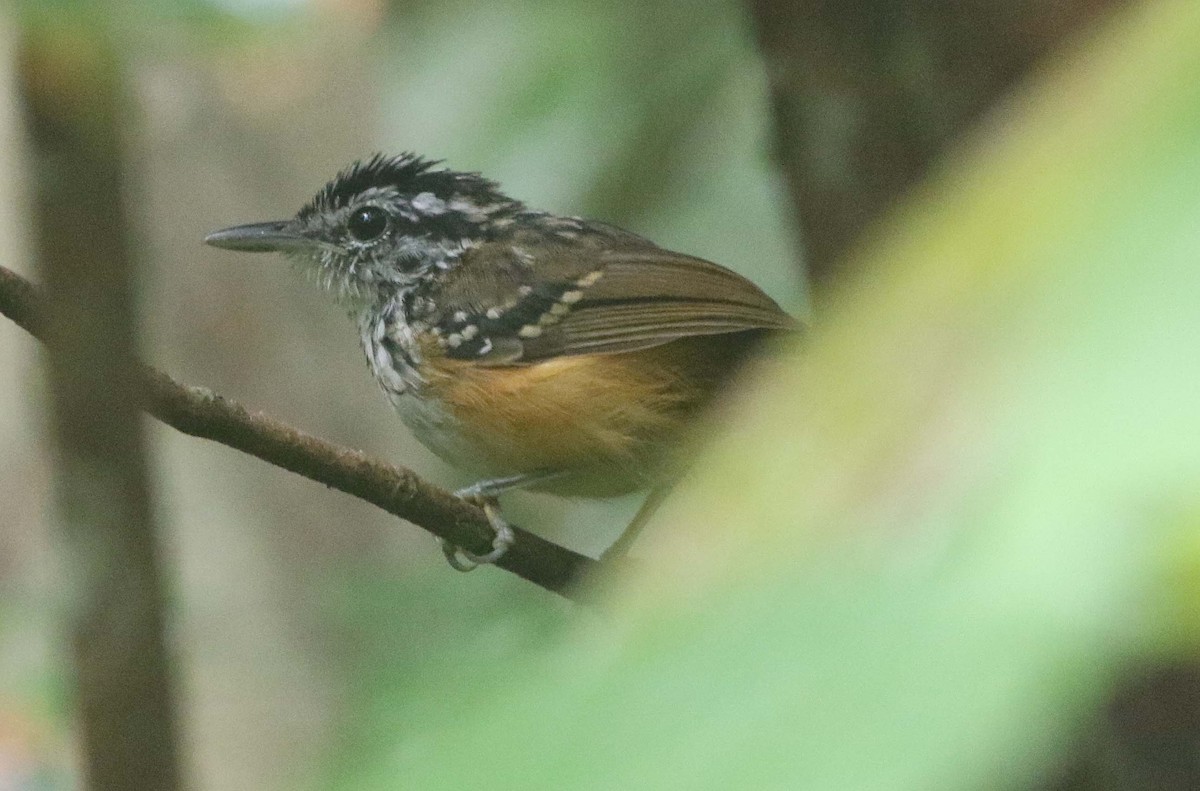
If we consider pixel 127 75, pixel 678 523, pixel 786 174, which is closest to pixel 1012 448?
pixel 678 523

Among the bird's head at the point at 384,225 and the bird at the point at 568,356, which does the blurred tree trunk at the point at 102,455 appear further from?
the bird's head at the point at 384,225

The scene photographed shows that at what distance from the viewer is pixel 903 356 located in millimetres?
606

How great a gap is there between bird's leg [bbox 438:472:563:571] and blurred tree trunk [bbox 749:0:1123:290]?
3.12 feet

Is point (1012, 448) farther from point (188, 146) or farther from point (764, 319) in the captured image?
point (188, 146)

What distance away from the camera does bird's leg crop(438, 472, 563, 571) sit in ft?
10.1

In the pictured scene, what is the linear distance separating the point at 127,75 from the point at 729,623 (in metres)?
1.07

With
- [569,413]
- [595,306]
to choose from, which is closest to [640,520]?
[569,413]

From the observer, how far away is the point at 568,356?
402 centimetres

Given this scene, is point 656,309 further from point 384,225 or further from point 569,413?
point 384,225

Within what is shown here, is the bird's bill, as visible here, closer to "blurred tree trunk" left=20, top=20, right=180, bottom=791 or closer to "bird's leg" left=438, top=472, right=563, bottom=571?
"bird's leg" left=438, top=472, right=563, bottom=571

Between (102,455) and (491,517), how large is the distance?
6.99ft

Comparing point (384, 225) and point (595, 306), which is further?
point (384, 225)

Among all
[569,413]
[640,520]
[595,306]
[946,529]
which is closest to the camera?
[946,529]

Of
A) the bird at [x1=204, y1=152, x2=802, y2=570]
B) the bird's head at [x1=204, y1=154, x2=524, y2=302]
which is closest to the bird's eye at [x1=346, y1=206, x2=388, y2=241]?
the bird's head at [x1=204, y1=154, x2=524, y2=302]
